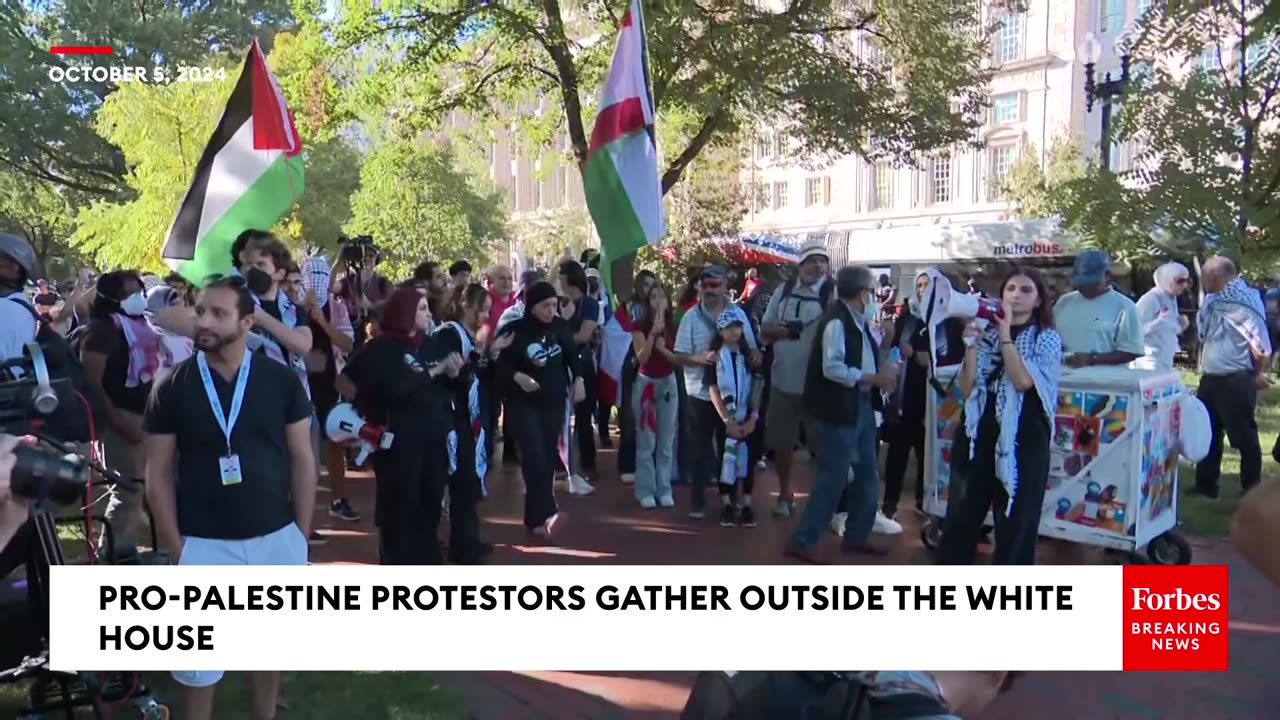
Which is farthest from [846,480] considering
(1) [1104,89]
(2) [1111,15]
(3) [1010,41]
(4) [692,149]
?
(3) [1010,41]

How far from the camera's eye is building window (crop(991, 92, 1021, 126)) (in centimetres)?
4894

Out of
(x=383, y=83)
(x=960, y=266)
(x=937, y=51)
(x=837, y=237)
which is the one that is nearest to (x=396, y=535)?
(x=383, y=83)

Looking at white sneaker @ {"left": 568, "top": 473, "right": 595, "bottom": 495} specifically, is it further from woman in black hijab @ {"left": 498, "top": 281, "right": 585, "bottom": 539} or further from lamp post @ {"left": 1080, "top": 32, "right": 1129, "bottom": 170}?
lamp post @ {"left": 1080, "top": 32, "right": 1129, "bottom": 170}

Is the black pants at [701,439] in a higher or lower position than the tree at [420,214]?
lower

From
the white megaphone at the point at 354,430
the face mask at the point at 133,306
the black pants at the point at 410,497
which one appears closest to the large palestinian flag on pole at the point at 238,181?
the face mask at the point at 133,306

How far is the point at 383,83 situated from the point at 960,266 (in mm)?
17889

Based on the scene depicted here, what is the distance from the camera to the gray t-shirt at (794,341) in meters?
7.30

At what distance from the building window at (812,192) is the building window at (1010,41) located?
1125 centimetres

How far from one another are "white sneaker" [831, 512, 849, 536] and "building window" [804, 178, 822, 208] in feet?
162

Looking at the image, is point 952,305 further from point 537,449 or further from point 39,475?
point 39,475

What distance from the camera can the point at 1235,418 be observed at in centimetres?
803

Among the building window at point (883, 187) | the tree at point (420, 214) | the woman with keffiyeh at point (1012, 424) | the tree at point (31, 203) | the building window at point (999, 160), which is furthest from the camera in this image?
the building window at point (883, 187)

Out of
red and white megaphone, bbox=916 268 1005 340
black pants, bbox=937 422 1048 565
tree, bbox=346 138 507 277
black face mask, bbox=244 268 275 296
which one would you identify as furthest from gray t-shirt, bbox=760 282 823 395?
tree, bbox=346 138 507 277

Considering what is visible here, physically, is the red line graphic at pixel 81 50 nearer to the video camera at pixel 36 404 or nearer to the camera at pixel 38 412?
the camera at pixel 38 412
